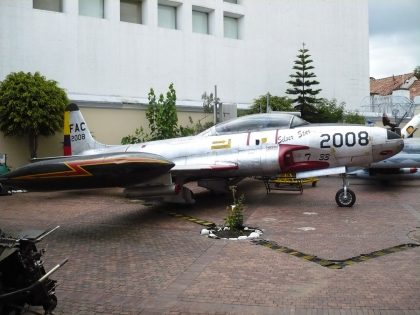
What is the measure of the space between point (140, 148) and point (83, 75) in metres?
10.1

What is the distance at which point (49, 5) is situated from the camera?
72.8ft

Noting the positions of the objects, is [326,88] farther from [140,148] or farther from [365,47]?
[140,148]

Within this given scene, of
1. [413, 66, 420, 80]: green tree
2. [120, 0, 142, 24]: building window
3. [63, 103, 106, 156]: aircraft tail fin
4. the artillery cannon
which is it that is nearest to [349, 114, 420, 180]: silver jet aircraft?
[63, 103, 106, 156]: aircraft tail fin

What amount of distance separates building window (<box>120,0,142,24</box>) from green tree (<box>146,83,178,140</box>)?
6.74m

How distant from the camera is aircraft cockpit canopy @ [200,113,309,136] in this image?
41.3ft

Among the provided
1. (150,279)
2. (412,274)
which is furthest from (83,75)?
(412,274)

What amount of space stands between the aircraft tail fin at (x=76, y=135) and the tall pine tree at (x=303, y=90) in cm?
1417

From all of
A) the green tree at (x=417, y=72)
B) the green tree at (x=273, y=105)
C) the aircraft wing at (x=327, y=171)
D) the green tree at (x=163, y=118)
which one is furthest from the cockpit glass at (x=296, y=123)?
the green tree at (x=417, y=72)

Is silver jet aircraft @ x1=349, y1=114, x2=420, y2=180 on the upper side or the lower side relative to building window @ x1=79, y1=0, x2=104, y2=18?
lower

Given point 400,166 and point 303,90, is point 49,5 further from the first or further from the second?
point 400,166

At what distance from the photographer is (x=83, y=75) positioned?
2236 centimetres

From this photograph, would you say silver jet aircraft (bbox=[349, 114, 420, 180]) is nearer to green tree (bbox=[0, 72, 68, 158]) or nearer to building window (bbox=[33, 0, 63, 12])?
green tree (bbox=[0, 72, 68, 158])

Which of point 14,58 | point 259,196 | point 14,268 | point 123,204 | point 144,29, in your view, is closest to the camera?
point 14,268

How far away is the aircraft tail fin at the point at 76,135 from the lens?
52.0 ft
